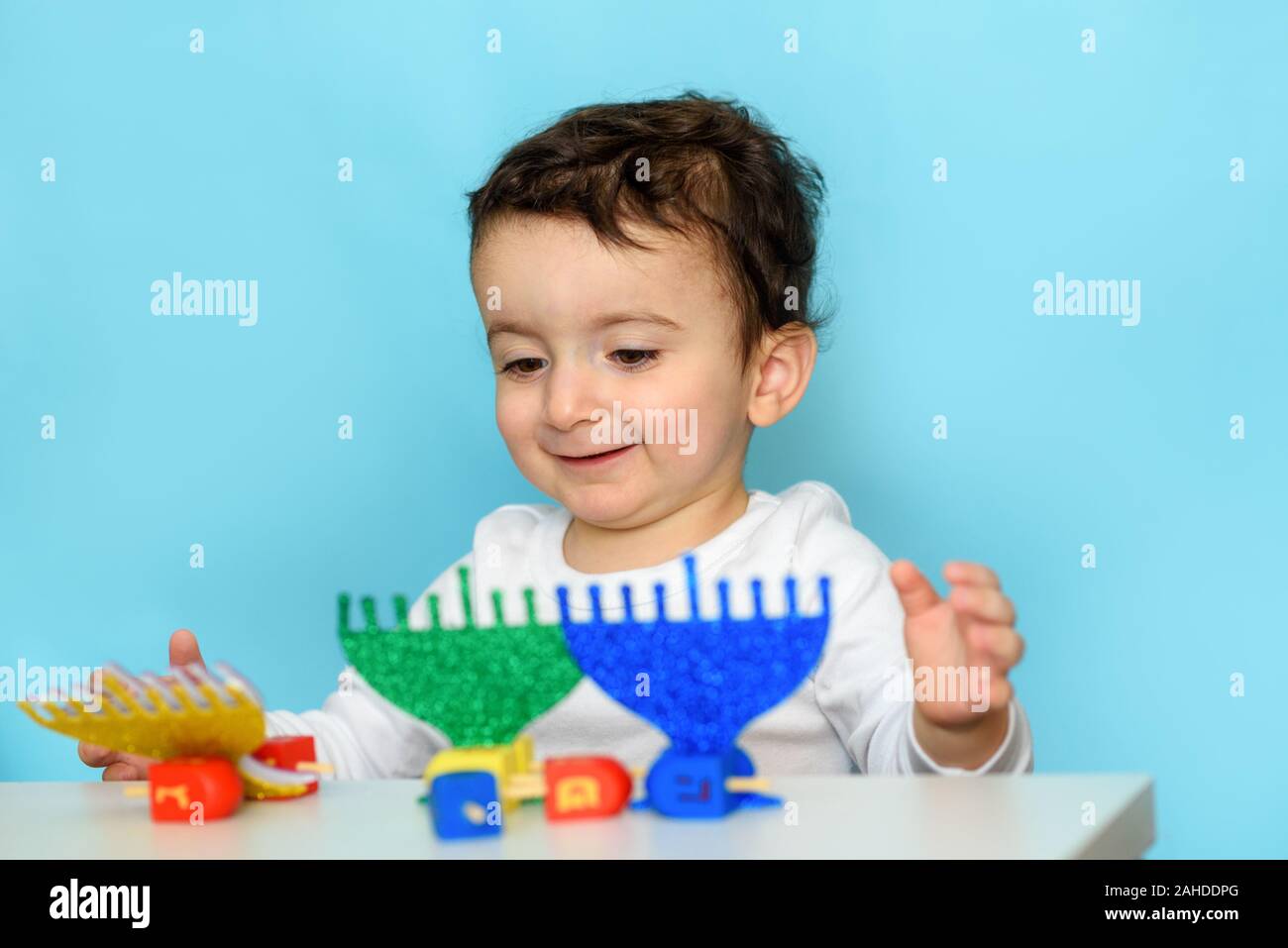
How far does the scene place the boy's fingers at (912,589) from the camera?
3.08ft

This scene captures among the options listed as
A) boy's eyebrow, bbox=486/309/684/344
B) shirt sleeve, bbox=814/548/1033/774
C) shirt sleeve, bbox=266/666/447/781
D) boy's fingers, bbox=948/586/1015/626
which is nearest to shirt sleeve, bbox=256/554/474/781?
shirt sleeve, bbox=266/666/447/781

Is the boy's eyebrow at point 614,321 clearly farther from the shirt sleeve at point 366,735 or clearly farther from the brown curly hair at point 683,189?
the shirt sleeve at point 366,735

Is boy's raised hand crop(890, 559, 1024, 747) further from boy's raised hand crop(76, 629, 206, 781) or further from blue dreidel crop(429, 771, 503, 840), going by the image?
boy's raised hand crop(76, 629, 206, 781)

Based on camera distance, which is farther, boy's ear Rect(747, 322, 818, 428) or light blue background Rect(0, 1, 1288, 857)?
light blue background Rect(0, 1, 1288, 857)

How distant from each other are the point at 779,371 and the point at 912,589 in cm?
61

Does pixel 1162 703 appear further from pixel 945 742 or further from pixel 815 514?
pixel 945 742

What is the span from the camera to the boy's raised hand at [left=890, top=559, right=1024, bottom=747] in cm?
93

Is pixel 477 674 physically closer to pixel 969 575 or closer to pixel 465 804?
pixel 465 804

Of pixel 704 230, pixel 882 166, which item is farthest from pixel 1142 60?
pixel 704 230

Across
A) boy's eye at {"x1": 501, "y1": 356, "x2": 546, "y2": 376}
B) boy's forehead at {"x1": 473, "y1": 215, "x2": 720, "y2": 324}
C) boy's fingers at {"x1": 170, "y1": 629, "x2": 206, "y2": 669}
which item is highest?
boy's forehead at {"x1": 473, "y1": 215, "x2": 720, "y2": 324}

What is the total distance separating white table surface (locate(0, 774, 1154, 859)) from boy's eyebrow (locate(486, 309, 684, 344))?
512 millimetres

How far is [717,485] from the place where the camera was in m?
1.47

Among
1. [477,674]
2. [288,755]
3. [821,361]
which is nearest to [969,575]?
[477,674]

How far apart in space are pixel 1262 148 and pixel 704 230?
0.90m
